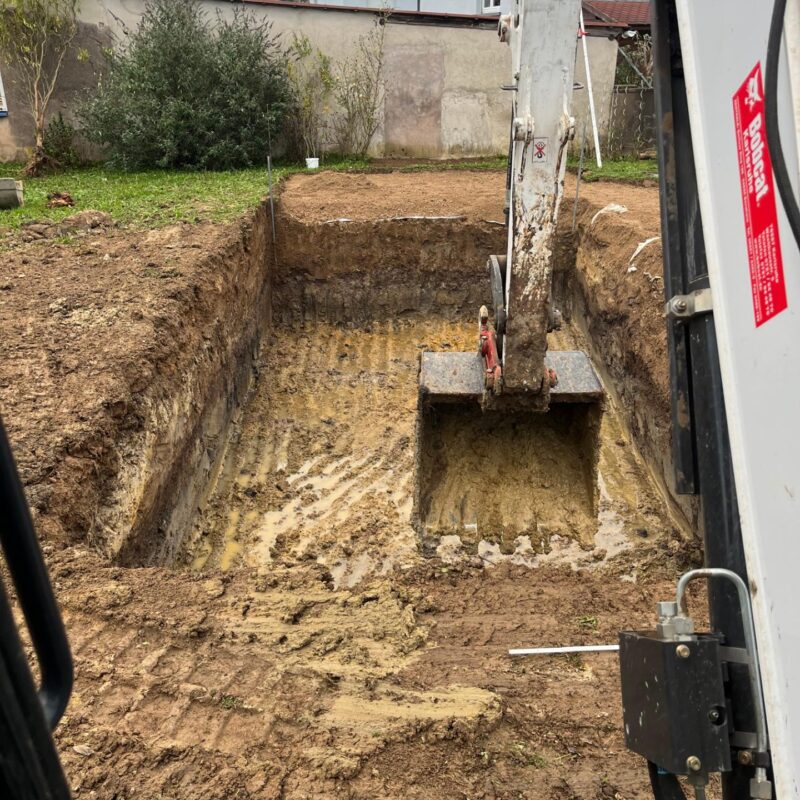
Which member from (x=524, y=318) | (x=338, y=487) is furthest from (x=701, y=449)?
(x=338, y=487)

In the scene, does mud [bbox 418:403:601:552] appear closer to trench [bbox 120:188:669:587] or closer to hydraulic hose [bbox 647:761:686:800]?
trench [bbox 120:188:669:587]

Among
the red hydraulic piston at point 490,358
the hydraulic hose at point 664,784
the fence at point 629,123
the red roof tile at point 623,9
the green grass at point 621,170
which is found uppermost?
the red roof tile at point 623,9

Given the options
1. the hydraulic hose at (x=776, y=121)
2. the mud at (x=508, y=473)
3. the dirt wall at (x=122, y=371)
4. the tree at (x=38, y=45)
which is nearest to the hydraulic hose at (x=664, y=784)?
the hydraulic hose at (x=776, y=121)

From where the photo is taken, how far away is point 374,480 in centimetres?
623

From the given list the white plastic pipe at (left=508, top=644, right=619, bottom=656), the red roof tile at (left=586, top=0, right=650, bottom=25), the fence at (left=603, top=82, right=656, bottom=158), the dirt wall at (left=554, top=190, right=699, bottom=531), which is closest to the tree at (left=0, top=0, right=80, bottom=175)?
the dirt wall at (left=554, top=190, right=699, bottom=531)

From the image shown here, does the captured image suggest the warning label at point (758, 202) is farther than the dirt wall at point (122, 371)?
No

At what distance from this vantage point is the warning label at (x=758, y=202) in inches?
47.5

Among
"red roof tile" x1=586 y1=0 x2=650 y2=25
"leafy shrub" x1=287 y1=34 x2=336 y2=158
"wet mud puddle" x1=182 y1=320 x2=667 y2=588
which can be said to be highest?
"red roof tile" x1=586 y1=0 x2=650 y2=25

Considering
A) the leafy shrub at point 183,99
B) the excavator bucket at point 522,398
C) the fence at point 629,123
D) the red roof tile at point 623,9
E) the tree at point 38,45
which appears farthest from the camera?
the red roof tile at point 623,9

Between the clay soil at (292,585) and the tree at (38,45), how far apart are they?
9.32 meters

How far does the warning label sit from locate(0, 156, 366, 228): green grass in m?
8.08

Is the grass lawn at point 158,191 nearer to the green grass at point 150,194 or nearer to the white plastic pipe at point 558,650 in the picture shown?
the green grass at point 150,194

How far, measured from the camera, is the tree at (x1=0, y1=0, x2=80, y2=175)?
46.7ft

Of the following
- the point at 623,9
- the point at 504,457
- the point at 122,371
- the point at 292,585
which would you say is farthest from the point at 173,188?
the point at 623,9
